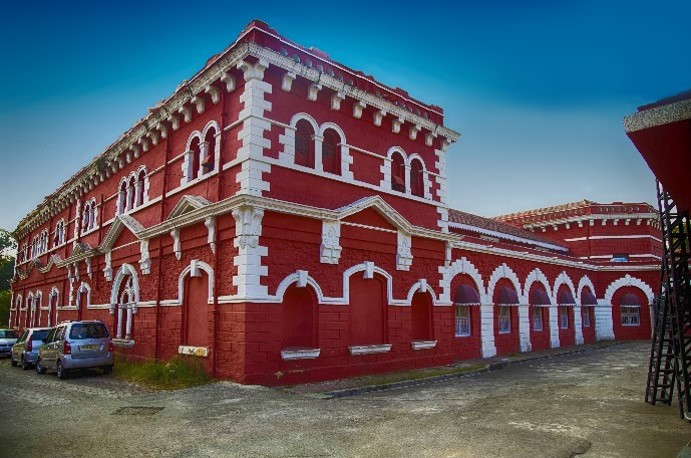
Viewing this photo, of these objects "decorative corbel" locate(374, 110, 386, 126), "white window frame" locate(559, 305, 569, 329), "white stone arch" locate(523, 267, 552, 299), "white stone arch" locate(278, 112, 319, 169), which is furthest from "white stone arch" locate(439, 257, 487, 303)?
"white window frame" locate(559, 305, 569, 329)

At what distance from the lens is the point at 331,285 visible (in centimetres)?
1420

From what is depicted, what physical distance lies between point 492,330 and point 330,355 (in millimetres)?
10321

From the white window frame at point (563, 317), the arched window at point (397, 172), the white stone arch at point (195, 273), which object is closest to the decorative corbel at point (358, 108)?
the arched window at point (397, 172)

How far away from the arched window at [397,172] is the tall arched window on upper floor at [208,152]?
19.4 feet

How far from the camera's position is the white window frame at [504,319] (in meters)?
22.7

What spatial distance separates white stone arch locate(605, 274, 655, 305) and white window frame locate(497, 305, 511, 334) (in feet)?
36.4

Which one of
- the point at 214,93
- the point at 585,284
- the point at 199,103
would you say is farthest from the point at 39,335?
the point at 585,284

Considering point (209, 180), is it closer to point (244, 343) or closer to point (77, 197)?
point (244, 343)

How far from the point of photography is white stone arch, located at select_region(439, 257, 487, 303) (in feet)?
59.7

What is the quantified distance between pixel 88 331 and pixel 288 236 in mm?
7432

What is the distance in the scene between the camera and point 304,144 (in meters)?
14.8

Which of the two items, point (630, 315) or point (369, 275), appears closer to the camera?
point (369, 275)

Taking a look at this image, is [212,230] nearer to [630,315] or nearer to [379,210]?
[379,210]

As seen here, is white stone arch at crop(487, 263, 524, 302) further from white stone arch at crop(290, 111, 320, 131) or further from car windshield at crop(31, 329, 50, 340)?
car windshield at crop(31, 329, 50, 340)
